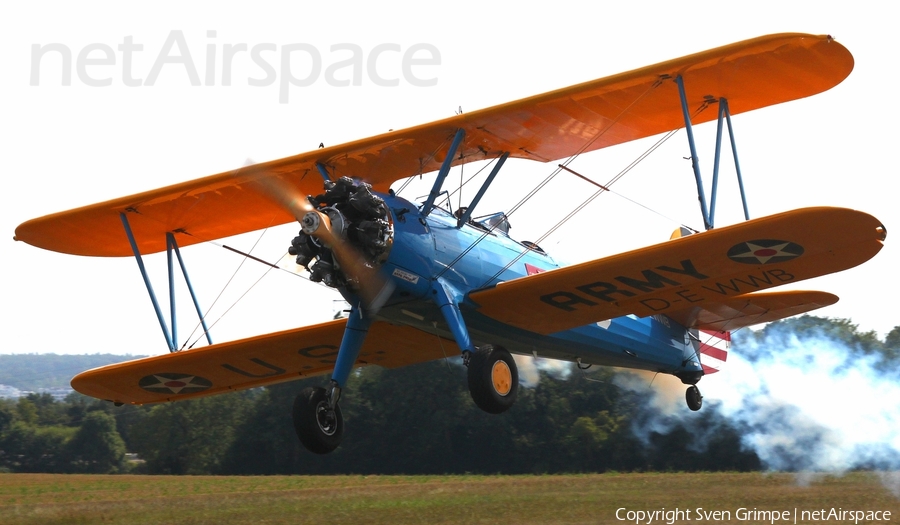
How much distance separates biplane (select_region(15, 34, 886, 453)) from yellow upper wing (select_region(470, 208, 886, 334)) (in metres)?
0.02

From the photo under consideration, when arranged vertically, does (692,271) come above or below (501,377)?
above

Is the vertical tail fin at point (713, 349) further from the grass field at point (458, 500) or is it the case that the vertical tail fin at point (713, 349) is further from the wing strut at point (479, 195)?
the wing strut at point (479, 195)

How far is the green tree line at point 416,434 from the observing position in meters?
20.9

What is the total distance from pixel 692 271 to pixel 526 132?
7.05 feet

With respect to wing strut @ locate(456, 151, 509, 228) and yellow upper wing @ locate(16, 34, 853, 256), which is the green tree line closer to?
yellow upper wing @ locate(16, 34, 853, 256)

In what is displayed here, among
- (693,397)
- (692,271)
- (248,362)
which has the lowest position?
(693,397)

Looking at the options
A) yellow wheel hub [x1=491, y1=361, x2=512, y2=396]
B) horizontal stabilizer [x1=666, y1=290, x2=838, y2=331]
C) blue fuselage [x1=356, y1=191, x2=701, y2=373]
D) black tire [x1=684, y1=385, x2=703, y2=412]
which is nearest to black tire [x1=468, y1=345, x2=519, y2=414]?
yellow wheel hub [x1=491, y1=361, x2=512, y2=396]

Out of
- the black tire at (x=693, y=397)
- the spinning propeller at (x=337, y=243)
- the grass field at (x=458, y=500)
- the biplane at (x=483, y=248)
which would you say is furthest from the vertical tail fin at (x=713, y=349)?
the spinning propeller at (x=337, y=243)

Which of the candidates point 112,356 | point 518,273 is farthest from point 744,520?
point 112,356

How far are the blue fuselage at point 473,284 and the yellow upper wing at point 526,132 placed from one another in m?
0.87

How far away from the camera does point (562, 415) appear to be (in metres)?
23.8

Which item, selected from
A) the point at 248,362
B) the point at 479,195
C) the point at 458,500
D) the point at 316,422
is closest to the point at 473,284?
the point at 479,195

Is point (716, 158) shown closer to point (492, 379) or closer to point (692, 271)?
point (692, 271)

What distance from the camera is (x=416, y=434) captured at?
84.0 ft
